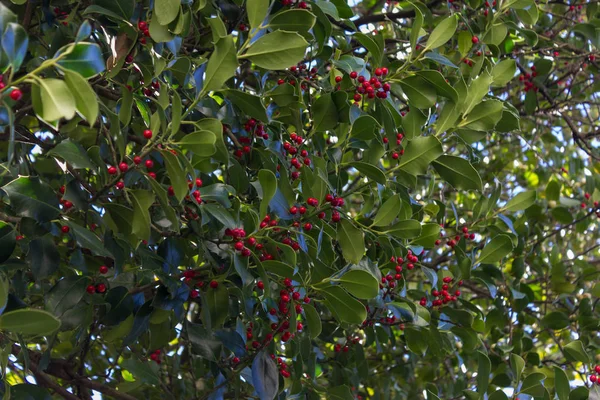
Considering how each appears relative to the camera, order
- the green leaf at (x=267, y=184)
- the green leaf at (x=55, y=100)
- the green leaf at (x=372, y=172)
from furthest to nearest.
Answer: the green leaf at (x=372, y=172), the green leaf at (x=267, y=184), the green leaf at (x=55, y=100)

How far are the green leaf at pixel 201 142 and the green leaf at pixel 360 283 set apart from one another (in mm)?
489

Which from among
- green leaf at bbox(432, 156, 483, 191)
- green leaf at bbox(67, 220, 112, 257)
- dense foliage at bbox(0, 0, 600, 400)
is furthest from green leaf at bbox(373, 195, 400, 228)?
green leaf at bbox(67, 220, 112, 257)

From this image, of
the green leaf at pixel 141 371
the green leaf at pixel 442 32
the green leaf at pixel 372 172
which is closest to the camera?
the green leaf at pixel 372 172

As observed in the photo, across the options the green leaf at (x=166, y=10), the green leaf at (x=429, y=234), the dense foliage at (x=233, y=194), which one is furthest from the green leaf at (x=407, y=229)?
the green leaf at (x=166, y=10)

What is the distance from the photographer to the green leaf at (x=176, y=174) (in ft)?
5.16

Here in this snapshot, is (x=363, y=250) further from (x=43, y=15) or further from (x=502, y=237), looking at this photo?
(x=43, y=15)

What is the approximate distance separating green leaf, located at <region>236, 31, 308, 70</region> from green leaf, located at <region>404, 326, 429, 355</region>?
1132 millimetres

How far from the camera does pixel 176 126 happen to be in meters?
1.57

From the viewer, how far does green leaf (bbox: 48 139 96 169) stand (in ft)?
5.37

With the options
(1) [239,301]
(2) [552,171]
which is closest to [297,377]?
(1) [239,301]

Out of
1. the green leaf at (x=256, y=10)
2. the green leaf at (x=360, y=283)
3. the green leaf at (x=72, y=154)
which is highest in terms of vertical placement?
the green leaf at (x=256, y=10)

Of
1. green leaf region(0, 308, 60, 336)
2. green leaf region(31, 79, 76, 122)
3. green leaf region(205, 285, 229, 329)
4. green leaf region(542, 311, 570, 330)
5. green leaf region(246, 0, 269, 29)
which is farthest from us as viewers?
green leaf region(542, 311, 570, 330)

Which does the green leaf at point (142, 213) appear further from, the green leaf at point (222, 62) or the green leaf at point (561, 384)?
the green leaf at point (561, 384)

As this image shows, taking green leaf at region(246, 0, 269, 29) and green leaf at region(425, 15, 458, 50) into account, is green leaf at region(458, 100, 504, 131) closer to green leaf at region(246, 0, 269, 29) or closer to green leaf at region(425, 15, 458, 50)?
green leaf at region(425, 15, 458, 50)
